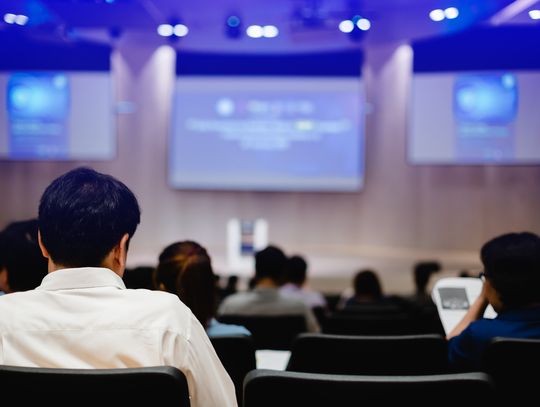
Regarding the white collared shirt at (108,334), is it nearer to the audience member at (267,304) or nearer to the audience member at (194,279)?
the audience member at (194,279)

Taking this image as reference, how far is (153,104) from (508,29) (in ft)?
16.6

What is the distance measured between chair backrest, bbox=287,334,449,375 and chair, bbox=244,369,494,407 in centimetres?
74

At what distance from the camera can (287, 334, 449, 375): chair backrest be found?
197cm

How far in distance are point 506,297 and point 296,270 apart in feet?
8.85

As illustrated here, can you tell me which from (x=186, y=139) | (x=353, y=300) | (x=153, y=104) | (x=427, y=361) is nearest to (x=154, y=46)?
(x=153, y=104)

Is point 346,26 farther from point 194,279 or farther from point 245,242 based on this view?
point 194,279

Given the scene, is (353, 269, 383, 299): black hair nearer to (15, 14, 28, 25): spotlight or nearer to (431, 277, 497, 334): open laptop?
(431, 277, 497, 334): open laptop

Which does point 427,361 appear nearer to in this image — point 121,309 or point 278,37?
point 121,309

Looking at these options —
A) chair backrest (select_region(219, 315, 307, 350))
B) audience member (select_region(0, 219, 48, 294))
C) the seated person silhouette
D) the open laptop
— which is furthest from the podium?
audience member (select_region(0, 219, 48, 294))

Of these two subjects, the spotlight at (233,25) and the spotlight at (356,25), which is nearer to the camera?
the spotlight at (356,25)

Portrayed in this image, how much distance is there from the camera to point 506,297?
2.15 meters

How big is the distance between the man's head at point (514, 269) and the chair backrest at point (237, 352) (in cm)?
90

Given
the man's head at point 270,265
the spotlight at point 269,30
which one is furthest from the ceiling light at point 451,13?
the man's head at point 270,265

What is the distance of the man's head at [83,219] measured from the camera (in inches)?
54.4
